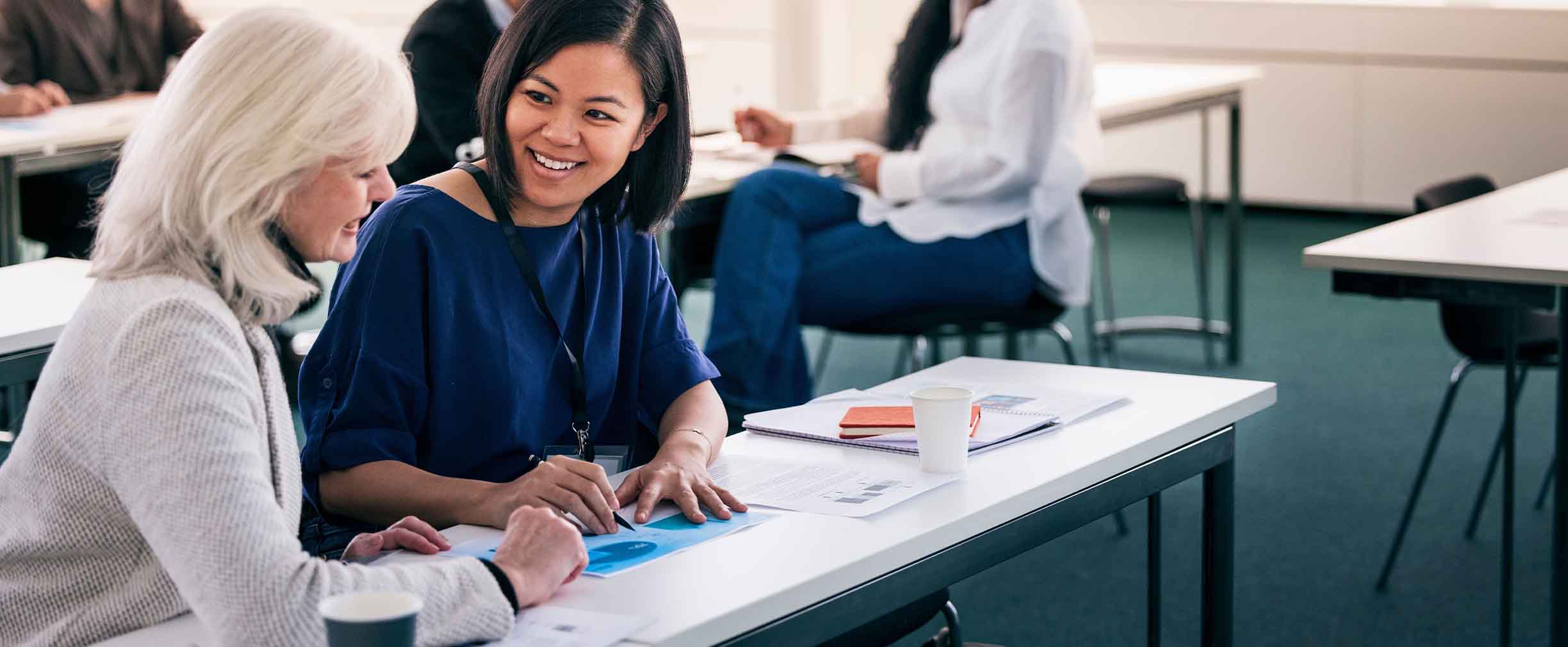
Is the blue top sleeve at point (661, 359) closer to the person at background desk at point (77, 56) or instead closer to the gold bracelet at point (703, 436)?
the gold bracelet at point (703, 436)

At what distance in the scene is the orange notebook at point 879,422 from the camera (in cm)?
182

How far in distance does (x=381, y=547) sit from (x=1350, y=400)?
3.58 m

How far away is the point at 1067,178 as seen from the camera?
342cm

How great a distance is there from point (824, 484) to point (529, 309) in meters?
0.42

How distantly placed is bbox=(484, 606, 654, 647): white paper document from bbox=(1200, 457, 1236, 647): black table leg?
37.6 inches

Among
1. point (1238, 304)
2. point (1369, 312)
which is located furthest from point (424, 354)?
point (1369, 312)

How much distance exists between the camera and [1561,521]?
248 cm

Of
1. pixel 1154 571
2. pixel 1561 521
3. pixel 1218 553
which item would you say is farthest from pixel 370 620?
pixel 1561 521

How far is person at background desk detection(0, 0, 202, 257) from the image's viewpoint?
4363mm

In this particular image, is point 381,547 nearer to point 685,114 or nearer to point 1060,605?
point 685,114

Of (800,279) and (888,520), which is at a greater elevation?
(888,520)

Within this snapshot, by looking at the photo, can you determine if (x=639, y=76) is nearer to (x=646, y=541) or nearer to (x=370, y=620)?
(x=646, y=541)

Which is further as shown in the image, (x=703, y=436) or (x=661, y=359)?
(x=661, y=359)

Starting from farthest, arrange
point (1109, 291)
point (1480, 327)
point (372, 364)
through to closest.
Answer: point (1109, 291) < point (1480, 327) < point (372, 364)
